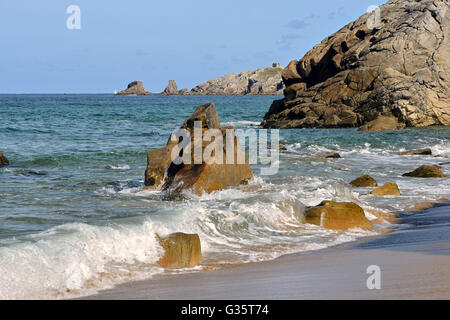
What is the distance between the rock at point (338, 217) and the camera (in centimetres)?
967

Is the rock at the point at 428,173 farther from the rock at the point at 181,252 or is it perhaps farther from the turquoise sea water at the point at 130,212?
the rock at the point at 181,252

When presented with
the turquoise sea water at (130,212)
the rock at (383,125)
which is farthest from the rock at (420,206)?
the rock at (383,125)

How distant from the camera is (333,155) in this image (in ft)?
70.0

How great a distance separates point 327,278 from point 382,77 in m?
29.6

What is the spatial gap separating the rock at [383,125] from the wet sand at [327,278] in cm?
2407

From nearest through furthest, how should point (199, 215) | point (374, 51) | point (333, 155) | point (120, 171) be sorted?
1. point (199, 215)
2. point (120, 171)
3. point (333, 155)
4. point (374, 51)

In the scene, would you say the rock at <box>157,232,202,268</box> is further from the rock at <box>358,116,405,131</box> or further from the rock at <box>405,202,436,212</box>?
the rock at <box>358,116,405,131</box>

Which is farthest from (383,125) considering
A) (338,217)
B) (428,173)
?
(338,217)

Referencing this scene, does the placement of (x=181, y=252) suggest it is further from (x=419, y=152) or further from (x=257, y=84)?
(x=257, y=84)

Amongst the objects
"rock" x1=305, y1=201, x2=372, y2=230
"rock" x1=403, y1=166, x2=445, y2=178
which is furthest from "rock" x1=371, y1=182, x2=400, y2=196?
"rock" x1=305, y1=201, x2=372, y2=230
